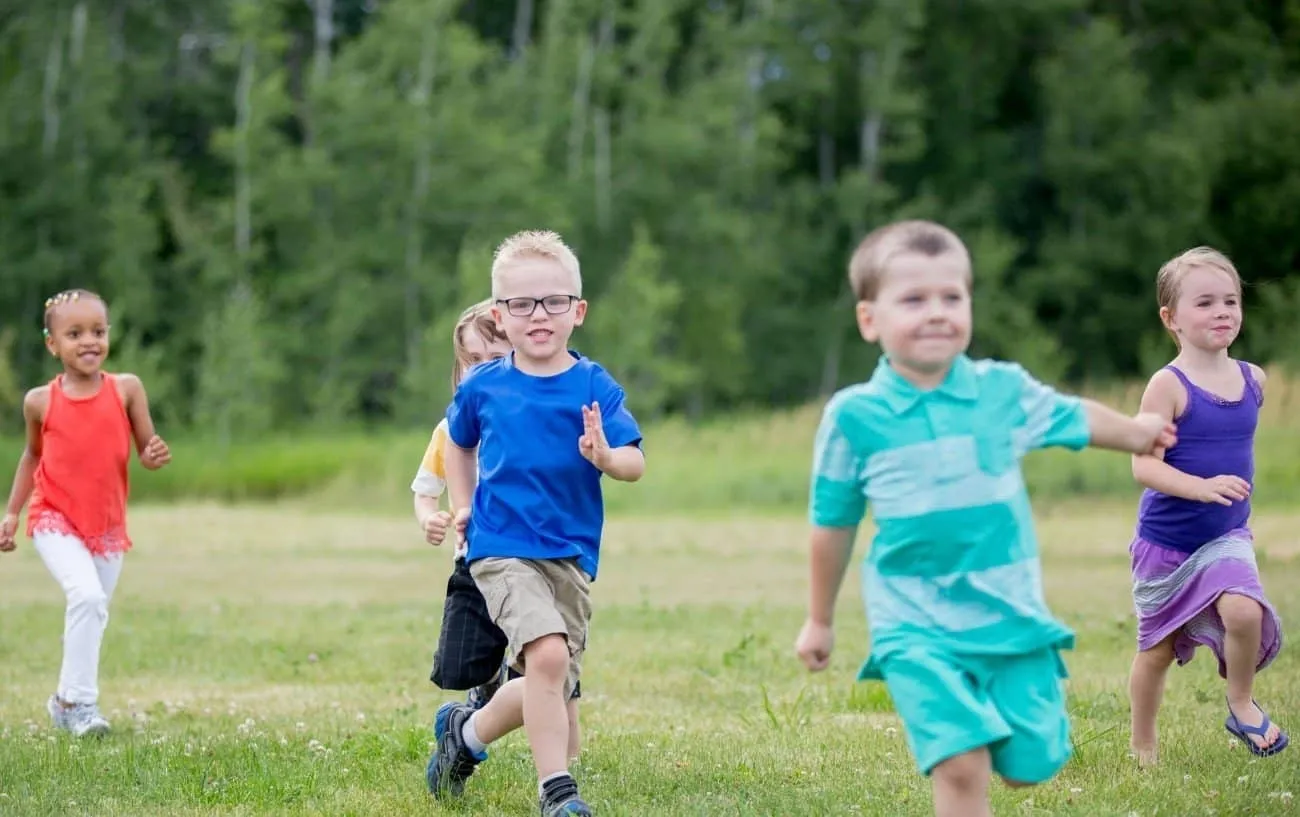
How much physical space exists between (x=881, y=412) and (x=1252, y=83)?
46.6m

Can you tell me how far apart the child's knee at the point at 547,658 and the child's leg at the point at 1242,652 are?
108 inches

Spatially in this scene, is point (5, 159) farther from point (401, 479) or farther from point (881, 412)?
point (881, 412)

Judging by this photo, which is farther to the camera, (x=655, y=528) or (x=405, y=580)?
(x=655, y=528)

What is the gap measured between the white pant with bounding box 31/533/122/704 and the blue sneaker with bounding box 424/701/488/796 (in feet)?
8.33

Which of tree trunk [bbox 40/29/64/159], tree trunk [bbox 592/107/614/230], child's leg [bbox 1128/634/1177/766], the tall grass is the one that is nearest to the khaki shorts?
child's leg [bbox 1128/634/1177/766]

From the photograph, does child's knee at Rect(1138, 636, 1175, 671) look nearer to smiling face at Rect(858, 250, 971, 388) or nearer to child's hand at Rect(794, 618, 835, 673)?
child's hand at Rect(794, 618, 835, 673)

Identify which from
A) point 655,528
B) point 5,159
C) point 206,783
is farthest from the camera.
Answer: point 5,159

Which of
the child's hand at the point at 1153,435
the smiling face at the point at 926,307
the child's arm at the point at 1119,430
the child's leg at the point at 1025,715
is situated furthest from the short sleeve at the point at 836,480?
the child's hand at the point at 1153,435

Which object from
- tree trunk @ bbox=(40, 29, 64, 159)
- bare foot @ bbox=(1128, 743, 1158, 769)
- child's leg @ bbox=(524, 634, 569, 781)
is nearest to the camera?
child's leg @ bbox=(524, 634, 569, 781)

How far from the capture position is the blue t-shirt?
19.6 feet

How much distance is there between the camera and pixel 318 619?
13859 mm

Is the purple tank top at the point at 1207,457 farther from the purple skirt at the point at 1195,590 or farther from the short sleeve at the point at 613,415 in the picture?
the short sleeve at the point at 613,415

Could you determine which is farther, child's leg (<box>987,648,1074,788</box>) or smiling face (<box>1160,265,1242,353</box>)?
smiling face (<box>1160,265,1242,353</box>)

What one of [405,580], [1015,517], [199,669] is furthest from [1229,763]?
[405,580]
